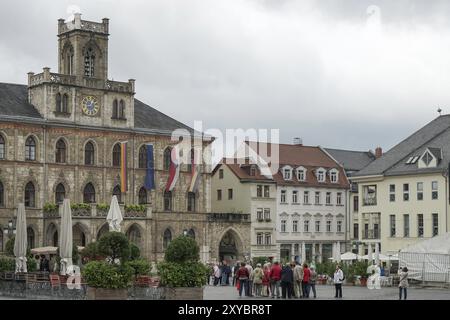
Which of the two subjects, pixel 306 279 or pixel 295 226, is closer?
pixel 306 279

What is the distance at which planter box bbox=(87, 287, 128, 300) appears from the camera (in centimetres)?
3547

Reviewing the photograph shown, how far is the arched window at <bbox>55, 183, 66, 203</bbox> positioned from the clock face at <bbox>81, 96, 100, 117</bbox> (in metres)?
5.72

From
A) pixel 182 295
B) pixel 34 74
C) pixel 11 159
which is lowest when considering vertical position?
pixel 182 295

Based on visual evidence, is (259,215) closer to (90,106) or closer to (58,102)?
(90,106)

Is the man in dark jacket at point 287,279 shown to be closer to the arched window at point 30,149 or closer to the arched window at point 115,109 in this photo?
the arched window at point 30,149

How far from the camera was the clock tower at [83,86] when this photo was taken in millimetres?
74125

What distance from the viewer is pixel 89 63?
7738 centimetres

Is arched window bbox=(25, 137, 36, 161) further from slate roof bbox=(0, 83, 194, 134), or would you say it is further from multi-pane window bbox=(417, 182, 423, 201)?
multi-pane window bbox=(417, 182, 423, 201)

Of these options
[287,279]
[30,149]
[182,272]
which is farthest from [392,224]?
[182,272]

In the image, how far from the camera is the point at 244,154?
298 feet

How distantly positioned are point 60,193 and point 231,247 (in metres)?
17.0

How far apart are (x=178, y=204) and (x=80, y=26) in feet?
50.5
